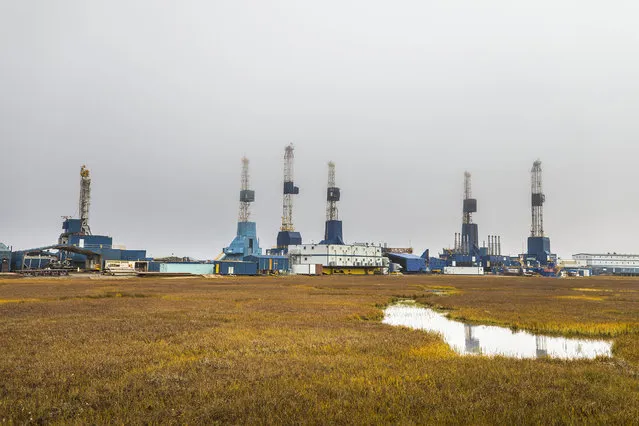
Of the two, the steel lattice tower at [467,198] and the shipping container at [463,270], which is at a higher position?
the steel lattice tower at [467,198]

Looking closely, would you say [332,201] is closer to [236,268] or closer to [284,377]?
[236,268]

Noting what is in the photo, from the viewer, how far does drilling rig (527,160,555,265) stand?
172500mm

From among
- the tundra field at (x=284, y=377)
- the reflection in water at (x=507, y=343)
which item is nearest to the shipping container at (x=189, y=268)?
the tundra field at (x=284, y=377)

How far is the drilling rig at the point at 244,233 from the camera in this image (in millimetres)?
138375

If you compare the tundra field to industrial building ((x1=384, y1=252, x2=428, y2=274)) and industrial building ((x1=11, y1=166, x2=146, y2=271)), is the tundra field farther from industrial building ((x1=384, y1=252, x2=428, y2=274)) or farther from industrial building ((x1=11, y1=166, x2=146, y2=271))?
industrial building ((x1=384, y1=252, x2=428, y2=274))

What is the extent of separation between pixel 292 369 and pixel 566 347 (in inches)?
501

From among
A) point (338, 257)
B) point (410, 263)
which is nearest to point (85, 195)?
point (338, 257)

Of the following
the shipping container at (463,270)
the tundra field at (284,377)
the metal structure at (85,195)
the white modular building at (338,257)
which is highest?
the metal structure at (85,195)

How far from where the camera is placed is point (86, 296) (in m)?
41.5

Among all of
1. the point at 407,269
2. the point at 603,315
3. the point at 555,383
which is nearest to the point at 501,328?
the point at 603,315

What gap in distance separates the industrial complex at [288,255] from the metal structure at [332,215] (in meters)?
0.32

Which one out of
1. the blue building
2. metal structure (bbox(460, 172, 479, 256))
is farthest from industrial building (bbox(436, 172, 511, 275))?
the blue building

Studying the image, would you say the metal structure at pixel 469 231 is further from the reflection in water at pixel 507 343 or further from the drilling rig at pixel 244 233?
the reflection in water at pixel 507 343

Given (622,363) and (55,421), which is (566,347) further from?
(55,421)
